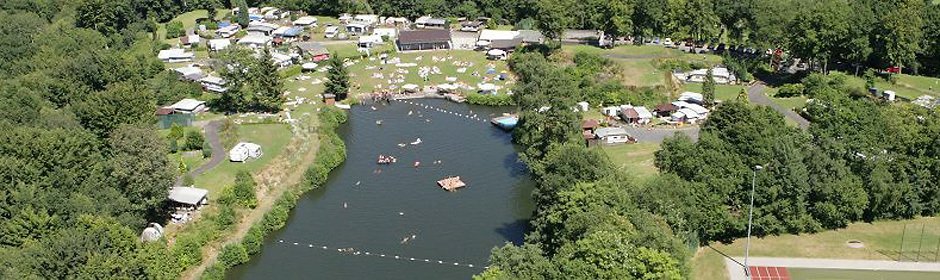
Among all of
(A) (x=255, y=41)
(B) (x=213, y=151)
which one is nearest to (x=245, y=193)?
(B) (x=213, y=151)

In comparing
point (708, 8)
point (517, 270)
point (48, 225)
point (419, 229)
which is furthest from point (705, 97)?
point (48, 225)

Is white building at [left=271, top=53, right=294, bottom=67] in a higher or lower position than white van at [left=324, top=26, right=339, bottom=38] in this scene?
lower

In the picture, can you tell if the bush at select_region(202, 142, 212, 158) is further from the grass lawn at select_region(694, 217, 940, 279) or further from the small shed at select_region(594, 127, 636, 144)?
the grass lawn at select_region(694, 217, 940, 279)

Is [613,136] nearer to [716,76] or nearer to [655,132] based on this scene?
[655,132]

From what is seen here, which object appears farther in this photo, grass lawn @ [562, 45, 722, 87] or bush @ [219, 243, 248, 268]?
grass lawn @ [562, 45, 722, 87]

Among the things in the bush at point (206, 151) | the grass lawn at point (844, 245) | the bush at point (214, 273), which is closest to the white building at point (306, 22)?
the bush at point (206, 151)

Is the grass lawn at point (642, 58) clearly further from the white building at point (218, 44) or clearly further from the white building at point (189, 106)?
the white building at point (218, 44)

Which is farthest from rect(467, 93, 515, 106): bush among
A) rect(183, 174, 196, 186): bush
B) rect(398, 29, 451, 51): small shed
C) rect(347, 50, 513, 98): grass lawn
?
rect(183, 174, 196, 186): bush

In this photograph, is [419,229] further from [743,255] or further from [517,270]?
[743,255]
